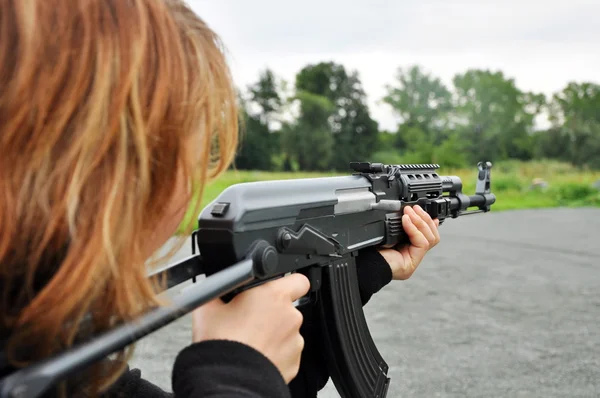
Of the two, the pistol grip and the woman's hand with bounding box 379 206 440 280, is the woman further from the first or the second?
the woman's hand with bounding box 379 206 440 280

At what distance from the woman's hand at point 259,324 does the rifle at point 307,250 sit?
0.03 meters

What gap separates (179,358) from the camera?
0.91 m

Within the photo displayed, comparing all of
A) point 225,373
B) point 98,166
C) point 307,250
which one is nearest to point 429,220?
point 307,250

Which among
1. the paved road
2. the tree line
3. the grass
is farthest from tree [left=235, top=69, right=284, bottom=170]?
the paved road

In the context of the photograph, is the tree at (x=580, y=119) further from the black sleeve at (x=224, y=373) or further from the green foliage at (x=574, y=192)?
the black sleeve at (x=224, y=373)

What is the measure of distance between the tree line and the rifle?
18836 millimetres

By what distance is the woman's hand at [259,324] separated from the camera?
3.10 ft

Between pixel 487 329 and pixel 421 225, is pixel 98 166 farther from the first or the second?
pixel 487 329

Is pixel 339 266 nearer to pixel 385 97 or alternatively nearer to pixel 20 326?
pixel 20 326

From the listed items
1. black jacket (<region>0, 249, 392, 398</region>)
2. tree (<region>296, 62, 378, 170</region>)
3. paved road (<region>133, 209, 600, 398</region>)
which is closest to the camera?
black jacket (<region>0, 249, 392, 398</region>)

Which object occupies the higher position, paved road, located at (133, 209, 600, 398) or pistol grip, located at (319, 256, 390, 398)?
pistol grip, located at (319, 256, 390, 398)

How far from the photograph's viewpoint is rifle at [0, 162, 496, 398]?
0.78 meters

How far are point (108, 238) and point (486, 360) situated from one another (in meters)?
3.08

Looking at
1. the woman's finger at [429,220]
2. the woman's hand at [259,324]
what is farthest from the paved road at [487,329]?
the woman's hand at [259,324]
